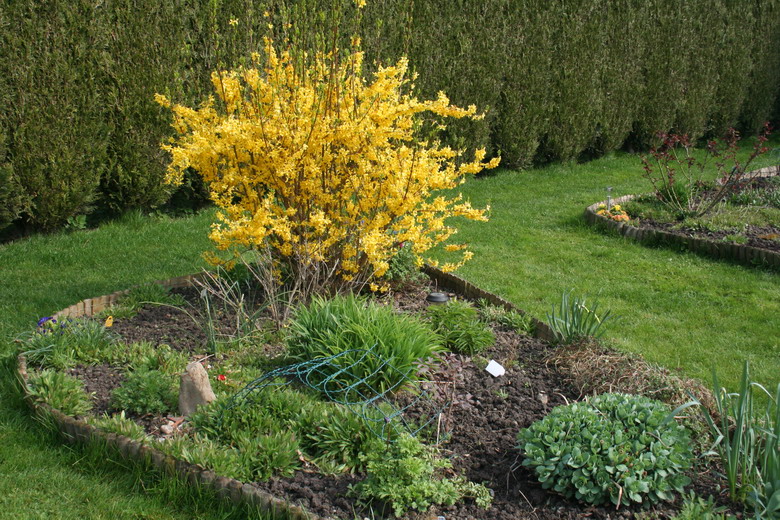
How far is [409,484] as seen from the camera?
293cm

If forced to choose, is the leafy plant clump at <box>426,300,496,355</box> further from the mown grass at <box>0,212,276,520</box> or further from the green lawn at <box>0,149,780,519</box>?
the mown grass at <box>0,212,276,520</box>

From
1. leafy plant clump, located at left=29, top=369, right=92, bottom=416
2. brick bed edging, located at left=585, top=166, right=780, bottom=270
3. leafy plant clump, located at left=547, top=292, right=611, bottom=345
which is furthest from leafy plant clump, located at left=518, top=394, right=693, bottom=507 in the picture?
brick bed edging, located at left=585, top=166, right=780, bottom=270

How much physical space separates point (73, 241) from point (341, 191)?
3426mm

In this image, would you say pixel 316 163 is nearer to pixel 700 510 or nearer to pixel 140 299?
pixel 140 299

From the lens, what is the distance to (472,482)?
3111 mm

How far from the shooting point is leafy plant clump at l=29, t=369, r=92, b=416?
3.56 meters

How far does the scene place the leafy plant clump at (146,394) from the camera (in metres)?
3.59

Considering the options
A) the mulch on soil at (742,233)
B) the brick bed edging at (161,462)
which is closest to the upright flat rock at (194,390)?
the brick bed edging at (161,462)

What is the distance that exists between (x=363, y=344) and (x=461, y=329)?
0.88 meters

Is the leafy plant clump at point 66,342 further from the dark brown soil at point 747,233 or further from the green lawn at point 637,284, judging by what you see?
the dark brown soil at point 747,233

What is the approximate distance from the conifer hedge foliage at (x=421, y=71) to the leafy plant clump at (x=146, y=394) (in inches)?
77.2

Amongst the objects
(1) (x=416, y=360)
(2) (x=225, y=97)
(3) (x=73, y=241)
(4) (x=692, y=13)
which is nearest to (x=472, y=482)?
(1) (x=416, y=360)

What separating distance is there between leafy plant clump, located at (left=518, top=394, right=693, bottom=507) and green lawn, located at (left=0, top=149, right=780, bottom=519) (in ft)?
4.55

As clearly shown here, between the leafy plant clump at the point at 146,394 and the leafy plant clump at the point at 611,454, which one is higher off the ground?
the leafy plant clump at the point at 611,454
